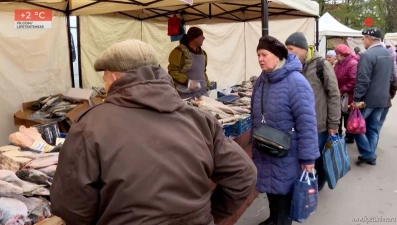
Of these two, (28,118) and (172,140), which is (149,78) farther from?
(28,118)

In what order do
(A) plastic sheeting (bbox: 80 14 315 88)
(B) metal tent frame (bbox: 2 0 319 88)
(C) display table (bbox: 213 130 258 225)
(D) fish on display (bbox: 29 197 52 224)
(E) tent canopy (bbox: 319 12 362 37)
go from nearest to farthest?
(D) fish on display (bbox: 29 197 52 224) < (C) display table (bbox: 213 130 258 225) < (B) metal tent frame (bbox: 2 0 319 88) < (A) plastic sheeting (bbox: 80 14 315 88) < (E) tent canopy (bbox: 319 12 362 37)

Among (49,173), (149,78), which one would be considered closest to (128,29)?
(49,173)

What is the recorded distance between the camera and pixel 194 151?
148 cm

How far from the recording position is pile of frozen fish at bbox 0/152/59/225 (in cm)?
210

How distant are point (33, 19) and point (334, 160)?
3.63 meters

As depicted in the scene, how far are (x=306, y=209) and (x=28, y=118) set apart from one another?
3.63 metres

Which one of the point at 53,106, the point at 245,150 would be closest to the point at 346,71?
the point at 245,150

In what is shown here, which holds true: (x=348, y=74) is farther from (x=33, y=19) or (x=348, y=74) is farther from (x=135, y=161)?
(x=135, y=161)

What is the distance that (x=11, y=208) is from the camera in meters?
2.12

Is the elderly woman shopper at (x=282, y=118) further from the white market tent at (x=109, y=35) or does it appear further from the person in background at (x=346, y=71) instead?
the person in background at (x=346, y=71)

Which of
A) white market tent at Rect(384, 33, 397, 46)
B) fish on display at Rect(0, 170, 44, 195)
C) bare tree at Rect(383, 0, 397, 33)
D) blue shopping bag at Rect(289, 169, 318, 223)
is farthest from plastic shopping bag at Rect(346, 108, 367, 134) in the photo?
bare tree at Rect(383, 0, 397, 33)

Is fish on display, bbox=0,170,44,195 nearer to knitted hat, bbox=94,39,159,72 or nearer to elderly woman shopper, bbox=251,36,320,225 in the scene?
knitted hat, bbox=94,39,159,72

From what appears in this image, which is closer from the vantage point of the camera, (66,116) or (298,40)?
(298,40)

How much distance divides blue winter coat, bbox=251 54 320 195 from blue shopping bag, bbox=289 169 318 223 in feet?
0.30
